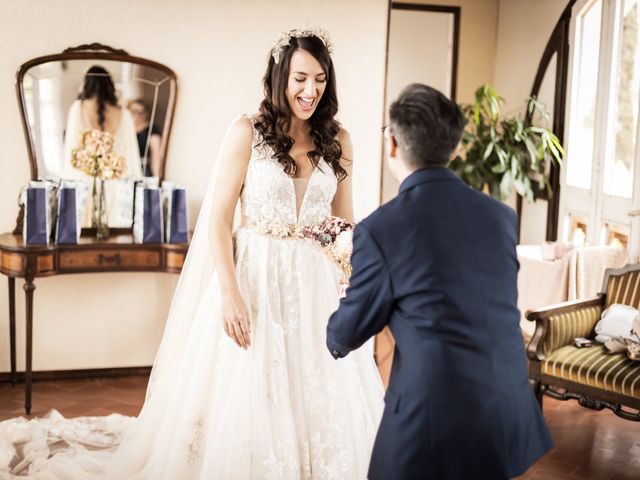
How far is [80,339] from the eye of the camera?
5.25m

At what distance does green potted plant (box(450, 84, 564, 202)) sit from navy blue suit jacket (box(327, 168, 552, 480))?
4.96 m

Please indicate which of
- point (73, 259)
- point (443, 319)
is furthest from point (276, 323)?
point (73, 259)

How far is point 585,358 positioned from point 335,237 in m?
2.13

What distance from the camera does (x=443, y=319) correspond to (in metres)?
1.84

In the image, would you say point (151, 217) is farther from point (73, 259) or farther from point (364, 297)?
point (364, 297)

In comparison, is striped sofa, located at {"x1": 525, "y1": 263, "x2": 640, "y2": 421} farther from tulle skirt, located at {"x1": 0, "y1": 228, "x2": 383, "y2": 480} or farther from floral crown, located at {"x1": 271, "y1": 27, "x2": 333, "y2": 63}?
floral crown, located at {"x1": 271, "y1": 27, "x2": 333, "y2": 63}

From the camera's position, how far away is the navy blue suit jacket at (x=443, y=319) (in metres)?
1.85

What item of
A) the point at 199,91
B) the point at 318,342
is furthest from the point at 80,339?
the point at 318,342

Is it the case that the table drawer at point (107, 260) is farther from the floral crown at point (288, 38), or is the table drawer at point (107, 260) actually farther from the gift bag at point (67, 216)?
the floral crown at point (288, 38)

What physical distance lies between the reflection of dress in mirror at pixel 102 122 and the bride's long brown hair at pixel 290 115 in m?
2.15

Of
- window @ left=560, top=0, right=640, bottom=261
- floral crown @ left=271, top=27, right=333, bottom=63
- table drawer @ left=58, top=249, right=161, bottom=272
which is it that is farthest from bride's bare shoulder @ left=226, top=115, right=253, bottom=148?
window @ left=560, top=0, right=640, bottom=261

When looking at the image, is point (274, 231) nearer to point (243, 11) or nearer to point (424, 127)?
point (424, 127)

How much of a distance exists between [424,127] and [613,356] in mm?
2934

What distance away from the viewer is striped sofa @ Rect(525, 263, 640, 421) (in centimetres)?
412
